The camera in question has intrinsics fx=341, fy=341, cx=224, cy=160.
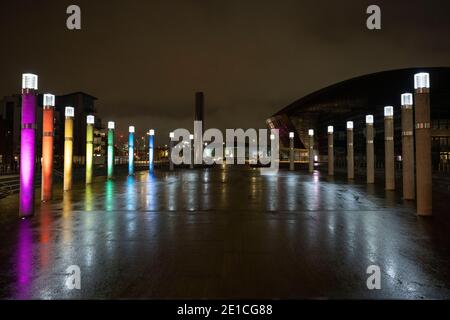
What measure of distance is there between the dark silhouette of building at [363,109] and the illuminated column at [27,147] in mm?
46494

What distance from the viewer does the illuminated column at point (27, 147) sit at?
11.0 meters

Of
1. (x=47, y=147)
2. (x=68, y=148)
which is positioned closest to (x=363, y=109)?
(x=68, y=148)

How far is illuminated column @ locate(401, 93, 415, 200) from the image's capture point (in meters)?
14.5

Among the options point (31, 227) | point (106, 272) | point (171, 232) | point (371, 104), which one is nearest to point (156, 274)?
point (106, 272)

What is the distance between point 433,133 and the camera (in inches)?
1873

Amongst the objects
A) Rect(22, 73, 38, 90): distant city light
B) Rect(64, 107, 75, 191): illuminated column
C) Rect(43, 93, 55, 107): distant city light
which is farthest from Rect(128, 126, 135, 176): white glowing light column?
Rect(22, 73, 38, 90): distant city light

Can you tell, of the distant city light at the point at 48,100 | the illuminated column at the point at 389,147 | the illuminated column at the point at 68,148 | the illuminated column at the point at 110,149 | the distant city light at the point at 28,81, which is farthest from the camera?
the illuminated column at the point at 110,149

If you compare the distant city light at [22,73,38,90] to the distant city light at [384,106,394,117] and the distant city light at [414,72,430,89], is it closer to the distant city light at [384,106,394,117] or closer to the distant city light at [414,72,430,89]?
the distant city light at [414,72,430,89]

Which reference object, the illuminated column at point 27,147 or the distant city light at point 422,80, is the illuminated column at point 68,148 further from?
the distant city light at point 422,80

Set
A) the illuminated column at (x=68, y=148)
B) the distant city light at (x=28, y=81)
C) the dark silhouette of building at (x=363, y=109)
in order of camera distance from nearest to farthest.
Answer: the distant city light at (x=28, y=81)
the illuminated column at (x=68, y=148)
the dark silhouette of building at (x=363, y=109)

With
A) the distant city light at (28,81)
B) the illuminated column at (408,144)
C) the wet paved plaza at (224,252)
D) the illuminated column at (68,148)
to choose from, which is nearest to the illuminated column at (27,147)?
the distant city light at (28,81)

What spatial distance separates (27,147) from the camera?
1097 centimetres

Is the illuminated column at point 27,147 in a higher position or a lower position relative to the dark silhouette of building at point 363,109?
lower

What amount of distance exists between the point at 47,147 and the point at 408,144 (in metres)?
15.4
